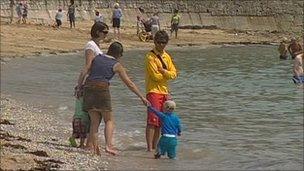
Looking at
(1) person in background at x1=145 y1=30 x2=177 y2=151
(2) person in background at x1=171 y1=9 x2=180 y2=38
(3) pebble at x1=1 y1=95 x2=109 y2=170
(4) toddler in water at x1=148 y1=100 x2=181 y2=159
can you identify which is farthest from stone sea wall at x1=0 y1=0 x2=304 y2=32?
(4) toddler in water at x1=148 y1=100 x2=181 y2=159

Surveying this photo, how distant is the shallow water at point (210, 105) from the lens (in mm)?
11125

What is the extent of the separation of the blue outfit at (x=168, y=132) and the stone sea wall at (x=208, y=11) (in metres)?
30.6

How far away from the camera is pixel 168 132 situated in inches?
423

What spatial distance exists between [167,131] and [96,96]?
111 centimetres

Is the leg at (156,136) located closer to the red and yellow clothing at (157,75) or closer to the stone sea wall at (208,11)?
the red and yellow clothing at (157,75)

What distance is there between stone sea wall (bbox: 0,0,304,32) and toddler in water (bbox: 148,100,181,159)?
100ft

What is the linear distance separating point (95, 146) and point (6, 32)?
910 inches

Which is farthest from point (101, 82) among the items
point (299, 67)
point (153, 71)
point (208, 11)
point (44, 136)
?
point (208, 11)

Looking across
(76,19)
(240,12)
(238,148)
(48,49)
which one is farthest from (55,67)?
(240,12)

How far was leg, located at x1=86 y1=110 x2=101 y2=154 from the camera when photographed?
1045 centimetres

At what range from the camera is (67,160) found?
9.90 m

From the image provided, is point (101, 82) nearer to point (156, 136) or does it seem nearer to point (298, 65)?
point (156, 136)

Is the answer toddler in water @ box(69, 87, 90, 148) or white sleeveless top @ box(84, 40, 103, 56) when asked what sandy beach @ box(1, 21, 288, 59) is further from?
white sleeveless top @ box(84, 40, 103, 56)

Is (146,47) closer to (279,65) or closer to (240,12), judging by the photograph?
(279,65)
